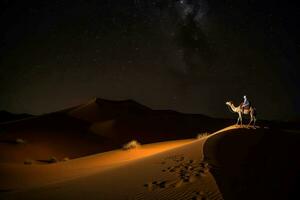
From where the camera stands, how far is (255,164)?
9.52m

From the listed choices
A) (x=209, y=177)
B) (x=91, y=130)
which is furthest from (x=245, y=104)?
(x=91, y=130)

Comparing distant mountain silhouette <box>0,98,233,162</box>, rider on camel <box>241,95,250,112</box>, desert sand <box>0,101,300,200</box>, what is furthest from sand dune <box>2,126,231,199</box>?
distant mountain silhouette <box>0,98,233,162</box>

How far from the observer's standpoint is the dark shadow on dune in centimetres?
742

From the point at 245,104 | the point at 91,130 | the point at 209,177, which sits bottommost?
the point at 209,177

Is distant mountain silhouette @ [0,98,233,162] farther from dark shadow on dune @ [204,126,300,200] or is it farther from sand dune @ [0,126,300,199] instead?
dark shadow on dune @ [204,126,300,200]

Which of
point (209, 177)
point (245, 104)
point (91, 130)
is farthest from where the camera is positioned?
point (91, 130)

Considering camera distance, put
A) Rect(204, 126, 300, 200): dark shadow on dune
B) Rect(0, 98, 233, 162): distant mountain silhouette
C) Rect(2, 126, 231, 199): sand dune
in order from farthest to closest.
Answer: Rect(0, 98, 233, 162): distant mountain silhouette
Rect(2, 126, 231, 199): sand dune
Rect(204, 126, 300, 200): dark shadow on dune

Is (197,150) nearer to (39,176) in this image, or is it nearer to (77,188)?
(77,188)

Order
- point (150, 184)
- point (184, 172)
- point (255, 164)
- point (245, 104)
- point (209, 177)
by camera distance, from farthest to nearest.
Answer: point (245, 104)
point (255, 164)
point (184, 172)
point (150, 184)
point (209, 177)

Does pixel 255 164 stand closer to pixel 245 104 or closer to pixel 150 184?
pixel 150 184

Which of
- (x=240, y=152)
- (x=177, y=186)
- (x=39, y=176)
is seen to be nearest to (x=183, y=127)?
(x=39, y=176)

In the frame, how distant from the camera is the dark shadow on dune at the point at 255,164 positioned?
7.42m

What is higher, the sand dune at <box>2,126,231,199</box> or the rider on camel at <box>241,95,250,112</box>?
the rider on camel at <box>241,95,250,112</box>

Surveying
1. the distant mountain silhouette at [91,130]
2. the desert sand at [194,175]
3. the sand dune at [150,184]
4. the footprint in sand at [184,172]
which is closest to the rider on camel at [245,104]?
the desert sand at [194,175]
